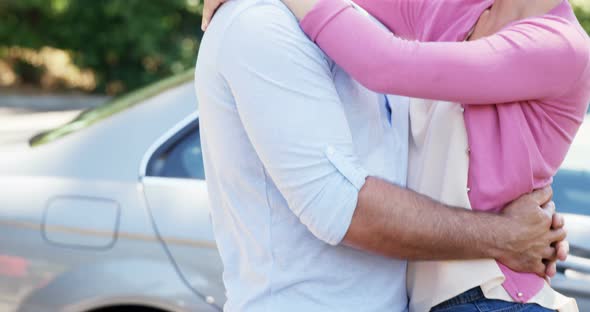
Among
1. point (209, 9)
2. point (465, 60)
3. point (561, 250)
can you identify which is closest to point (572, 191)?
point (561, 250)

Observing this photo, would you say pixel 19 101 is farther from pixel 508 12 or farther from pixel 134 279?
pixel 508 12

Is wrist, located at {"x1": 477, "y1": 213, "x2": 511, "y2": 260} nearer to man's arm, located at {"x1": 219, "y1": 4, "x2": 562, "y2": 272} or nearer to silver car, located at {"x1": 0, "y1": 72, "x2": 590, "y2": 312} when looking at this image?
man's arm, located at {"x1": 219, "y1": 4, "x2": 562, "y2": 272}

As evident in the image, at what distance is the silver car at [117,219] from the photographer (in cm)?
258

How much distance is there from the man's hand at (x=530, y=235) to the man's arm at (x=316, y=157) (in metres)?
0.03

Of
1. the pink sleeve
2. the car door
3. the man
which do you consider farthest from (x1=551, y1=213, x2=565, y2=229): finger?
the car door

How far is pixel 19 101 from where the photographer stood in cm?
1212

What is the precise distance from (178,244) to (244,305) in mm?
973

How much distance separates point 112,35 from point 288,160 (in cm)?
1078

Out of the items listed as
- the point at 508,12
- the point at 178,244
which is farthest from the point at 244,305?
the point at 178,244

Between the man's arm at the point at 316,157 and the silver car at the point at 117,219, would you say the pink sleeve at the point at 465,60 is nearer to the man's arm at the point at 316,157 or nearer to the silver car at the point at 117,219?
the man's arm at the point at 316,157

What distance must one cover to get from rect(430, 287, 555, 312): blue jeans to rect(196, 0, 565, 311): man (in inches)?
2.8

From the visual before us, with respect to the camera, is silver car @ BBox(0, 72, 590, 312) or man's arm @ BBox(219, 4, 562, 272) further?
silver car @ BBox(0, 72, 590, 312)

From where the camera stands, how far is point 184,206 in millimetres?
2613

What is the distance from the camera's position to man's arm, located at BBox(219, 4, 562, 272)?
1451 millimetres
